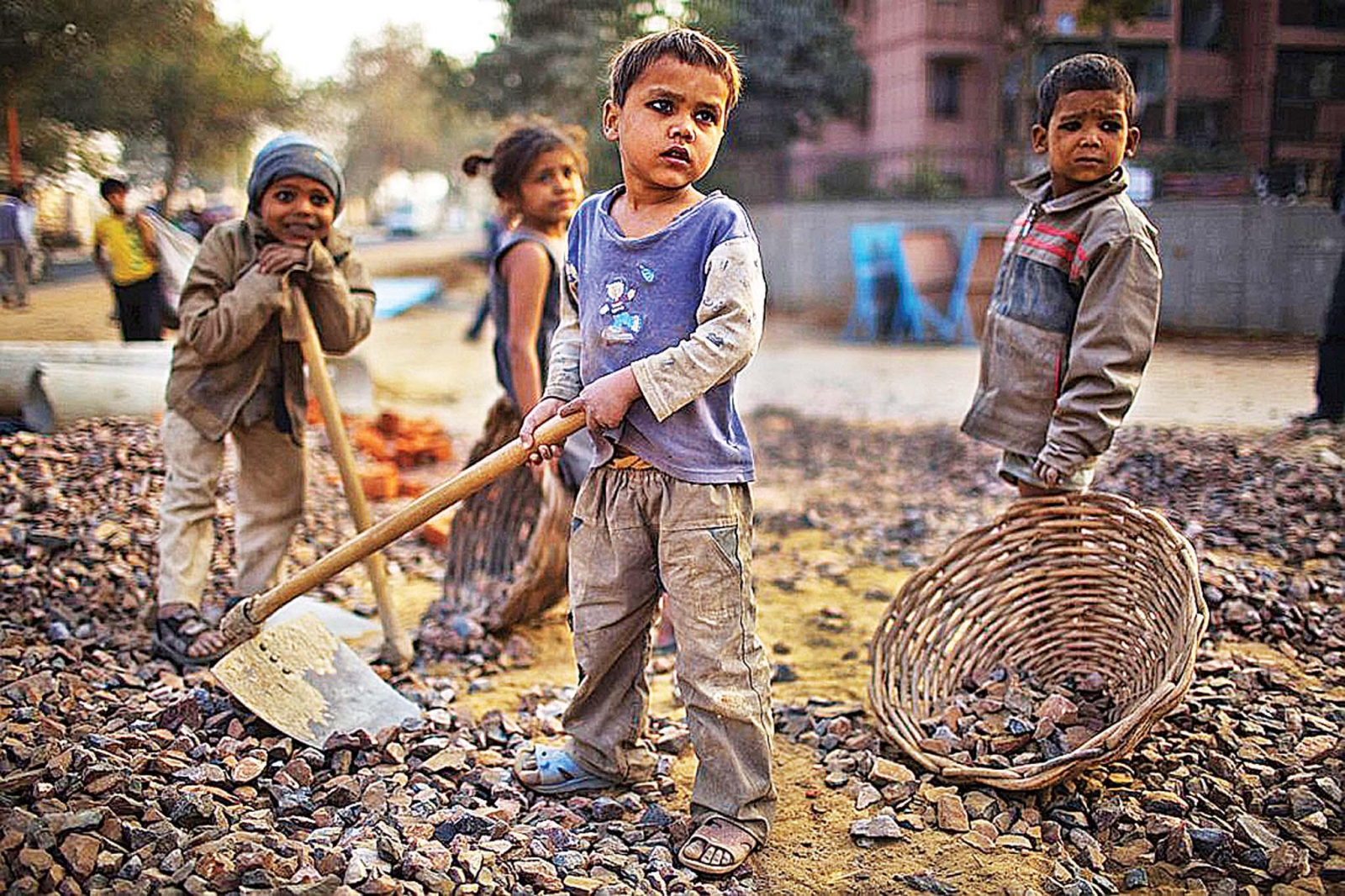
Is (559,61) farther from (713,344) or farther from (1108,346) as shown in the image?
(713,344)

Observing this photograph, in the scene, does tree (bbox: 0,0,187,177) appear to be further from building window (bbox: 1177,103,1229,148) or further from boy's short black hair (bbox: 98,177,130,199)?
building window (bbox: 1177,103,1229,148)

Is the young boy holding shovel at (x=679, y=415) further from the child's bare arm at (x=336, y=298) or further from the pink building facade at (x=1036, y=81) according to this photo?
the pink building facade at (x=1036, y=81)

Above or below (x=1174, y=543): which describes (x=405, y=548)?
below

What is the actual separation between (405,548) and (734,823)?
117 inches

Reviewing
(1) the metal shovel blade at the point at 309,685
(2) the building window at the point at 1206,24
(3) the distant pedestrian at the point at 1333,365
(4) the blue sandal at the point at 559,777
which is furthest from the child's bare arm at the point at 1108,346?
(2) the building window at the point at 1206,24

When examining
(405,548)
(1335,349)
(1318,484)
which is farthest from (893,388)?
(405,548)

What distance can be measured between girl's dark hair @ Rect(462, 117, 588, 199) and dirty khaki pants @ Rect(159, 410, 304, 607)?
1101 millimetres

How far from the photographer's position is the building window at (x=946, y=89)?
1900cm

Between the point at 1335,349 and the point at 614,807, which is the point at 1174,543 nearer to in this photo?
the point at 614,807

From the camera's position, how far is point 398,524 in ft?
8.50

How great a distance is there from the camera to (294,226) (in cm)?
337

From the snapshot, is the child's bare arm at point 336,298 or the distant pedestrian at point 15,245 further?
the distant pedestrian at point 15,245

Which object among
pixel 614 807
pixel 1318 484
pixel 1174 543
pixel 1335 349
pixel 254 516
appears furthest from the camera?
pixel 1335 349

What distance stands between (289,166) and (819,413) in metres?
5.76
